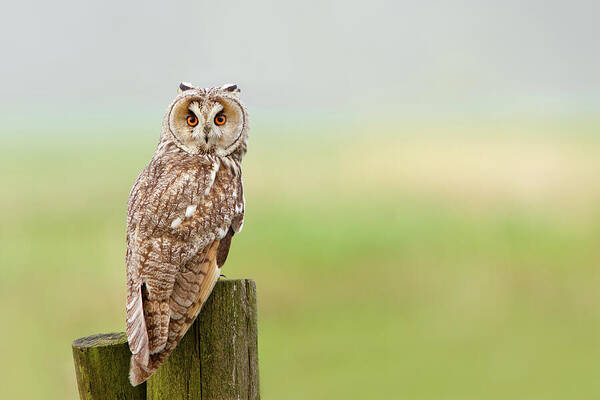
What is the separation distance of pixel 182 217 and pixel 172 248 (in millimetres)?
126

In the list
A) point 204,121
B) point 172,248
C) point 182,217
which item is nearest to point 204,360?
point 172,248

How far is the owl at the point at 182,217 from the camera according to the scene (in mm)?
1933

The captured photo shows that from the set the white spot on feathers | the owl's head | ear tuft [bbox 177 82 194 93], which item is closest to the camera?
the white spot on feathers

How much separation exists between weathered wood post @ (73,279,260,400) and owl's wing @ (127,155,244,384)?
0.20 ft

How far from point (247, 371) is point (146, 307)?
0.37m

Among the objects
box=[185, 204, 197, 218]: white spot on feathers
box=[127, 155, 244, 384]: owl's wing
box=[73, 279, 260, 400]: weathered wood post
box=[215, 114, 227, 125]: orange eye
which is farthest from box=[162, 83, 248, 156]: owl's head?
box=[73, 279, 260, 400]: weathered wood post

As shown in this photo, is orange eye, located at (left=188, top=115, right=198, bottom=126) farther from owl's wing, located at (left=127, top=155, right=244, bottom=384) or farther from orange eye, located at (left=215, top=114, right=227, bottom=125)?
owl's wing, located at (left=127, top=155, right=244, bottom=384)

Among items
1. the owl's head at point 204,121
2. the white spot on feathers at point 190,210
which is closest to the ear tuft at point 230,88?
the owl's head at point 204,121

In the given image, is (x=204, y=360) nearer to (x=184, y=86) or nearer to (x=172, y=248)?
(x=172, y=248)

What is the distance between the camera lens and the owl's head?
2.54m

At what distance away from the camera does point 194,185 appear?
2.31 meters

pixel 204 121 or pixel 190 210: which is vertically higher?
pixel 204 121

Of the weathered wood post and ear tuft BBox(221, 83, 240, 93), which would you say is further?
ear tuft BBox(221, 83, 240, 93)

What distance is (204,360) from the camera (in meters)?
1.92
